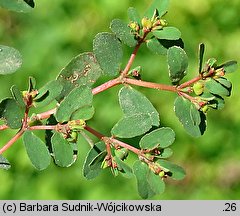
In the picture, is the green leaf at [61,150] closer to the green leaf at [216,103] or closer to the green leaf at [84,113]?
the green leaf at [84,113]

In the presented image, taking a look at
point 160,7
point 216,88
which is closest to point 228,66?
point 216,88

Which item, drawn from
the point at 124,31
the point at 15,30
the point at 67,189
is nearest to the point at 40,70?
the point at 15,30

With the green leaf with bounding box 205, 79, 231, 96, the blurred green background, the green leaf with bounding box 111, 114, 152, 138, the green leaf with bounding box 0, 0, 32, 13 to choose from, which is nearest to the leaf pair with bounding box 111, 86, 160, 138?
the green leaf with bounding box 111, 114, 152, 138

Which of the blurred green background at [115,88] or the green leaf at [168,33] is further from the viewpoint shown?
the blurred green background at [115,88]

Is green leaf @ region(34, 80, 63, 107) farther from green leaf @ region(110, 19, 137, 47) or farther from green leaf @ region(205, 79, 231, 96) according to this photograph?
green leaf @ region(205, 79, 231, 96)

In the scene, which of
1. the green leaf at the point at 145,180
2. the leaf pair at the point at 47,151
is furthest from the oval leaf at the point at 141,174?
the leaf pair at the point at 47,151
